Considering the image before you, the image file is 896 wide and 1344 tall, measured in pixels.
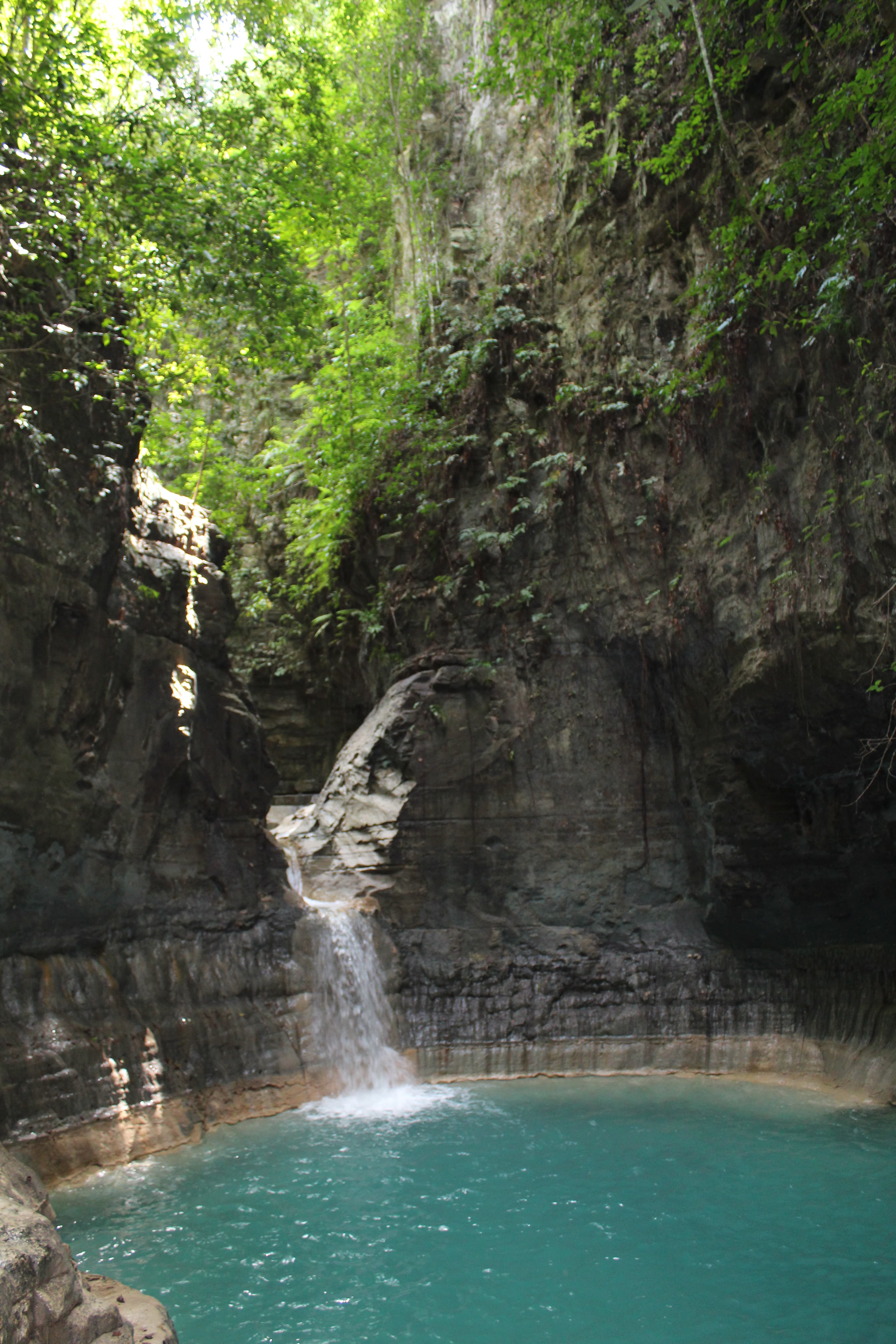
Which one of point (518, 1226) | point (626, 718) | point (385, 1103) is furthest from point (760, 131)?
point (385, 1103)

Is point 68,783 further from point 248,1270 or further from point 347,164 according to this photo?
point 347,164

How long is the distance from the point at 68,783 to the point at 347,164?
1054 cm

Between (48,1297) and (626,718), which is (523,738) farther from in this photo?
(48,1297)

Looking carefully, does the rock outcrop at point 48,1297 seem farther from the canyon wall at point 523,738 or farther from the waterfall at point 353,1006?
the waterfall at point 353,1006

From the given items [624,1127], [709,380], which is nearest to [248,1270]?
[624,1127]

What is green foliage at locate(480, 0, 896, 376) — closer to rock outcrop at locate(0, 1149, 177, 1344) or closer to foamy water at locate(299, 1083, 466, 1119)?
rock outcrop at locate(0, 1149, 177, 1344)

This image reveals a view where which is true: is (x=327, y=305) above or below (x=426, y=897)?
above

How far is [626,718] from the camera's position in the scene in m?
12.0

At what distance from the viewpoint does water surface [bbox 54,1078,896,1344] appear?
199 inches

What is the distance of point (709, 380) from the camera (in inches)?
390

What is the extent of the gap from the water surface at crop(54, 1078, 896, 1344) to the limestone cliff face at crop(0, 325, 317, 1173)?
34.7 inches

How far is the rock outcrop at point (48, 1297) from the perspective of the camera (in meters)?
3.27

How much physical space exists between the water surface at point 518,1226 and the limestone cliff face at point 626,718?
1873 millimetres

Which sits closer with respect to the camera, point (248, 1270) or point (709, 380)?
point (248, 1270)
